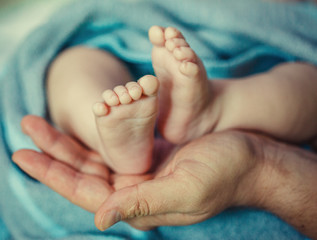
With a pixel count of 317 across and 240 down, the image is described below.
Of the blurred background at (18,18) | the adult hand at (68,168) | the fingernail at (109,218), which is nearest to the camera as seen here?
the fingernail at (109,218)

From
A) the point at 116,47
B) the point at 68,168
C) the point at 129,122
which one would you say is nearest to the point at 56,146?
the point at 68,168

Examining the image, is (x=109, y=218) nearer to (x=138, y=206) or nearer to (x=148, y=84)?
(x=138, y=206)

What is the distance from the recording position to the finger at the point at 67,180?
Result: 0.45m

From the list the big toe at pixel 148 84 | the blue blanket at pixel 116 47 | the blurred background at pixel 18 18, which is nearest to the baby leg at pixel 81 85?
the blue blanket at pixel 116 47

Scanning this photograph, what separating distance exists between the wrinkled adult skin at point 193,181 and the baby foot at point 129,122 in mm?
42

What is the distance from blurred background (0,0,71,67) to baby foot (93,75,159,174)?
609mm

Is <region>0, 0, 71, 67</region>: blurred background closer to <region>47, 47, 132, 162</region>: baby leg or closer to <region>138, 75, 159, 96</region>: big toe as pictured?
A: <region>47, 47, 132, 162</region>: baby leg

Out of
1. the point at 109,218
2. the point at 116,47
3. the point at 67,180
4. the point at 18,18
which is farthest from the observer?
the point at 18,18

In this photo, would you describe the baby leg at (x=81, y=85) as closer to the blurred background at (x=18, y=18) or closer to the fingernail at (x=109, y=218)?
the fingernail at (x=109, y=218)

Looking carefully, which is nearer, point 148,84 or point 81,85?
point 148,84

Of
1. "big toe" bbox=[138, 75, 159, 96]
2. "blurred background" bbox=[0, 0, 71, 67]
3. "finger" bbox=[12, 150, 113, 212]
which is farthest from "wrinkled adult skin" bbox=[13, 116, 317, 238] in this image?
"blurred background" bbox=[0, 0, 71, 67]

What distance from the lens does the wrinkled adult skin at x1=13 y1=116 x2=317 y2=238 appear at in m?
0.38

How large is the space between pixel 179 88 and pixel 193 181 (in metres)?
0.14

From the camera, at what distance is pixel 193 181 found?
382 millimetres
